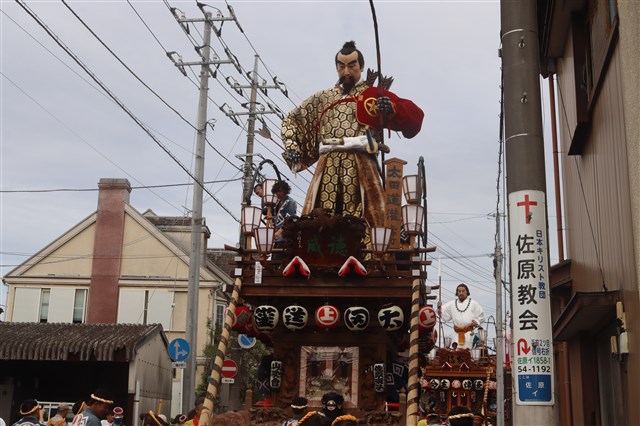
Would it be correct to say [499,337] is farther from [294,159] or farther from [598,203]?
[598,203]

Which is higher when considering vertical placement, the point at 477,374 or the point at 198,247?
the point at 198,247

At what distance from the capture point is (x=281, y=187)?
43.0ft

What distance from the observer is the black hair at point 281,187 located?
12.9m

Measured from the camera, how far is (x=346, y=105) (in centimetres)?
1257

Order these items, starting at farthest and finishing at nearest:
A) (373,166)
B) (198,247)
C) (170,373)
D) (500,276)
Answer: (500,276)
(170,373)
(198,247)
(373,166)

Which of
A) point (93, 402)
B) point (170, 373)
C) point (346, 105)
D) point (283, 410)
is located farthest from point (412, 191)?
point (170, 373)

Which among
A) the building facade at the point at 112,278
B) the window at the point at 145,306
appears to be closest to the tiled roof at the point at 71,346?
the window at the point at 145,306

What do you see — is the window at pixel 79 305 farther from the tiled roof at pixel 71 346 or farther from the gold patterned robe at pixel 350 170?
the gold patterned robe at pixel 350 170

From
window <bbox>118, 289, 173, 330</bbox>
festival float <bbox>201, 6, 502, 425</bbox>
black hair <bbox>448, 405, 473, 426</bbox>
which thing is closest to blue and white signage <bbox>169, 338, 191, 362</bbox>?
festival float <bbox>201, 6, 502, 425</bbox>

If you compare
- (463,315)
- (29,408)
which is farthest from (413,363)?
(463,315)

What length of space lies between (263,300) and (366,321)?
1.70 m

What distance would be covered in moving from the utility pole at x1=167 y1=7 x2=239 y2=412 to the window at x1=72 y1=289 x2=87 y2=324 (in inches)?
494

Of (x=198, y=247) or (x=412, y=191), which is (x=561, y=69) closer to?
(x=412, y=191)

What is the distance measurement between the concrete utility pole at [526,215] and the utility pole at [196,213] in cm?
1250
